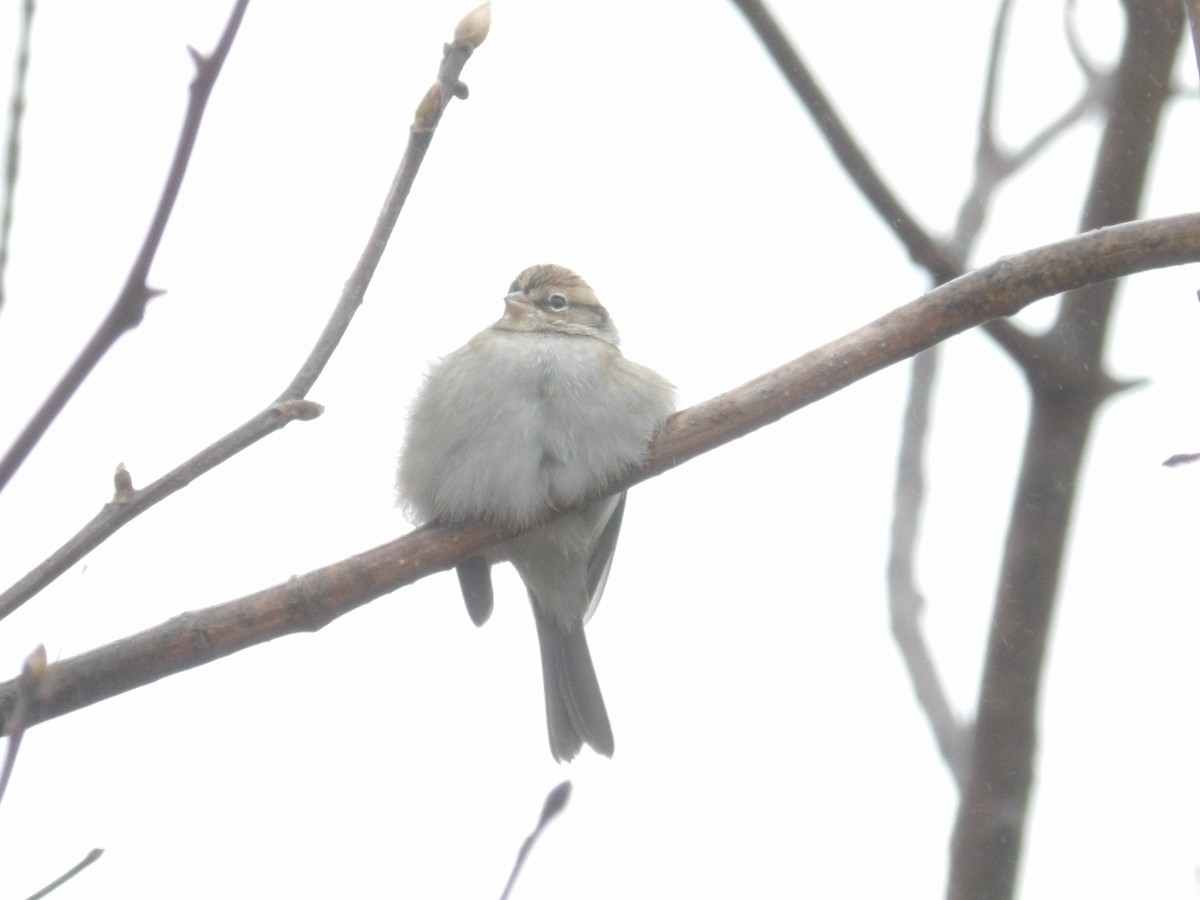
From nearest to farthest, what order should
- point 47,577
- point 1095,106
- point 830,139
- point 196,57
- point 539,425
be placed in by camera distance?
point 196,57 → point 47,577 → point 830,139 → point 1095,106 → point 539,425

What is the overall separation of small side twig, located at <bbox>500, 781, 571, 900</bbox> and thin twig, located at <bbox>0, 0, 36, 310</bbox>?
2.40 feet

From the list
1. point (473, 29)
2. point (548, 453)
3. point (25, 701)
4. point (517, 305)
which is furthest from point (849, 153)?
point (517, 305)

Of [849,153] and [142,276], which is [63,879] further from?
[849,153]

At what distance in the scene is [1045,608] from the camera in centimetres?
285

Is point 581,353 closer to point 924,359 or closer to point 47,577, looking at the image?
point 924,359

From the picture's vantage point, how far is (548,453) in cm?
482

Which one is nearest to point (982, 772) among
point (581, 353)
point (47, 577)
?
point (47, 577)

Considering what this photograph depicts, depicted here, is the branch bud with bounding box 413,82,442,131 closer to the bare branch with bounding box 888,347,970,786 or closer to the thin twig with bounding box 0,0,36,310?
the thin twig with bounding box 0,0,36,310

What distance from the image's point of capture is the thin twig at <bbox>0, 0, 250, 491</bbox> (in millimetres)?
1425

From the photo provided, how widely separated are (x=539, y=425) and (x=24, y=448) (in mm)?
3570

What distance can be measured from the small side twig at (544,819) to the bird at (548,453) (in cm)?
277

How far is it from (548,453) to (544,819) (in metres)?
3.25

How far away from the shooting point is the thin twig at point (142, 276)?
4.67ft

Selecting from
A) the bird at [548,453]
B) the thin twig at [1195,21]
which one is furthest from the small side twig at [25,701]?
the bird at [548,453]
